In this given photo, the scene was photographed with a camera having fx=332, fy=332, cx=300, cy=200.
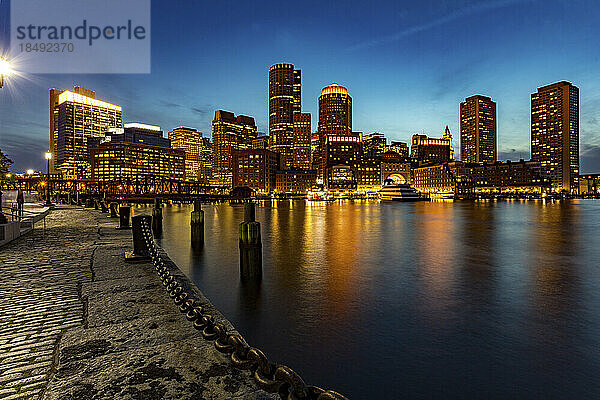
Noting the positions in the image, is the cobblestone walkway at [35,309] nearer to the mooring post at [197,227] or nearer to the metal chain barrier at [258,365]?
the metal chain barrier at [258,365]

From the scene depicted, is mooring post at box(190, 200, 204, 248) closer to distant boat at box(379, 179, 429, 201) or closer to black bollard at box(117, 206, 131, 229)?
black bollard at box(117, 206, 131, 229)

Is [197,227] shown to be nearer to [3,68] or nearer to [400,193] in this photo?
[3,68]

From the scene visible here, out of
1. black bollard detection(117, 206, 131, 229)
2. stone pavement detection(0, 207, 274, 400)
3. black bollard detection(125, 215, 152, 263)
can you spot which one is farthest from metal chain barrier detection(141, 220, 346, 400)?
black bollard detection(117, 206, 131, 229)

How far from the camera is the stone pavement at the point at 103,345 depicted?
3.86 m

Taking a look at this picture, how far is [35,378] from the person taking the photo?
4.14 meters

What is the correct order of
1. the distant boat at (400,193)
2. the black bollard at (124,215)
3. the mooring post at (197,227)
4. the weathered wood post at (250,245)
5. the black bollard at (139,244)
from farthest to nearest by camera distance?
the distant boat at (400,193), the mooring post at (197,227), the black bollard at (124,215), the weathered wood post at (250,245), the black bollard at (139,244)

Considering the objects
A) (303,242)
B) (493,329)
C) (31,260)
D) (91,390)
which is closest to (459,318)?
(493,329)

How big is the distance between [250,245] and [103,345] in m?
8.16

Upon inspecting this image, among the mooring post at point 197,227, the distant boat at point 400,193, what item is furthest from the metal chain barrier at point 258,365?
the distant boat at point 400,193

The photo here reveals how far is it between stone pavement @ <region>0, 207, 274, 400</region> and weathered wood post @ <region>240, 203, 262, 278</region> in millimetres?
4246

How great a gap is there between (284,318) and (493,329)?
Result: 6014 mm

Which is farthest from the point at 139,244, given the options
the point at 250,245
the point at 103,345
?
the point at 103,345

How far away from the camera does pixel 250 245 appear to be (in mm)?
13031

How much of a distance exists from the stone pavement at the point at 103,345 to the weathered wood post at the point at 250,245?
13.9ft
